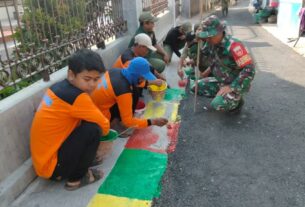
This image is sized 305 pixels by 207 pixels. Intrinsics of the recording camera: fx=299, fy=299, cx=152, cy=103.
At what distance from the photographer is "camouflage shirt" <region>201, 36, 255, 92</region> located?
3.50 m

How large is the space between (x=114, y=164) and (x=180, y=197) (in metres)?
0.76

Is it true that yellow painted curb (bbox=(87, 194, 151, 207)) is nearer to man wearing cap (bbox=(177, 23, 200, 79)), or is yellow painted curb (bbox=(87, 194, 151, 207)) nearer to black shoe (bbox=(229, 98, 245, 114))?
black shoe (bbox=(229, 98, 245, 114))

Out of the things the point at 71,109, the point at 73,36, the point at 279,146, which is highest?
the point at 73,36

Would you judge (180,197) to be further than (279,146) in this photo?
No

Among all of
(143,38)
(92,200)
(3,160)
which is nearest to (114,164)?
(92,200)

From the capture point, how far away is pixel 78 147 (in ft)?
7.66

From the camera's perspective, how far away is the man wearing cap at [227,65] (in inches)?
137

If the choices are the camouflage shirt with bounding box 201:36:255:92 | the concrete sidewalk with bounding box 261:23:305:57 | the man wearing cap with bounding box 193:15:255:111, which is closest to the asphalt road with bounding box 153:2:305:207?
the man wearing cap with bounding box 193:15:255:111

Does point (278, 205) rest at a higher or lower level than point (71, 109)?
lower

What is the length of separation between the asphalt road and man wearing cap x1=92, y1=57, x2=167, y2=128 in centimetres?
51

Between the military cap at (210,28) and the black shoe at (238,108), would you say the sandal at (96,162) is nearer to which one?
the military cap at (210,28)

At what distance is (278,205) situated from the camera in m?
2.31

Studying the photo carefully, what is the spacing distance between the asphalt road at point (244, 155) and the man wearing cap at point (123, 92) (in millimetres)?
508

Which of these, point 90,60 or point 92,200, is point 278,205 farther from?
point 90,60
